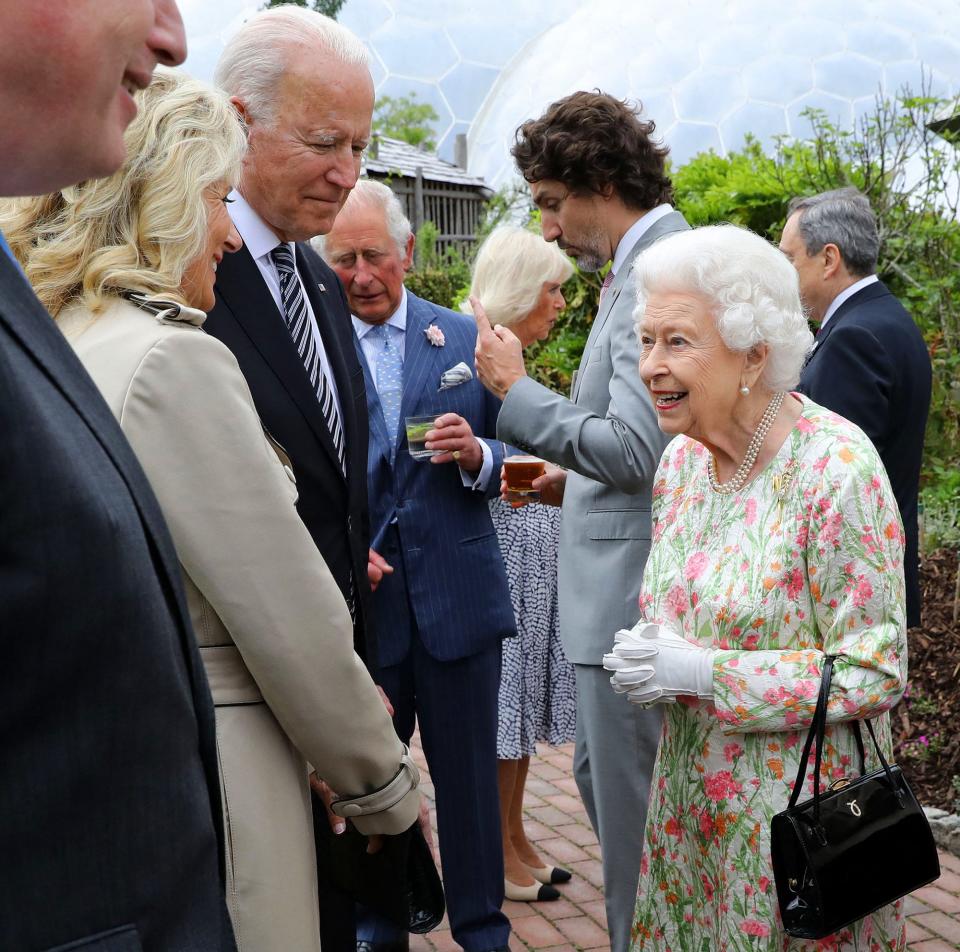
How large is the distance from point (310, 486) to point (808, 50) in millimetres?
25302

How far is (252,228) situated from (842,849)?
5.96 ft

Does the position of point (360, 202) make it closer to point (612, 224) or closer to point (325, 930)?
point (612, 224)

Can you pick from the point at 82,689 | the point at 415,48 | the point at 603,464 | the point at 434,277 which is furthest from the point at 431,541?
the point at 415,48

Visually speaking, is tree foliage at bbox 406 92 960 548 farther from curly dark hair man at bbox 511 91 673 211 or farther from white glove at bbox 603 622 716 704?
white glove at bbox 603 622 716 704

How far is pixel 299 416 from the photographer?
8.02 feet

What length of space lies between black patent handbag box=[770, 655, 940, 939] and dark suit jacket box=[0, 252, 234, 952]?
4.72 feet

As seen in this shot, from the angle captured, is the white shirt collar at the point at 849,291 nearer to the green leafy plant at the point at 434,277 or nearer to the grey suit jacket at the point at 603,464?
the grey suit jacket at the point at 603,464

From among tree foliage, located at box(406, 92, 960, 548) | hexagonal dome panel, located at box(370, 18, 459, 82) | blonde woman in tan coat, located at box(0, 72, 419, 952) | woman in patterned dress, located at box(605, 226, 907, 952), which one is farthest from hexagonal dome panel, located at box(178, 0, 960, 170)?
blonde woman in tan coat, located at box(0, 72, 419, 952)

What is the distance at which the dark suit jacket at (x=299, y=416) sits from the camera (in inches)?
95.3

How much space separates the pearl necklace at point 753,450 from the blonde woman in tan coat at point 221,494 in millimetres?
966

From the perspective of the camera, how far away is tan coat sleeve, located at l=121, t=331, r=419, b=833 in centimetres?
177

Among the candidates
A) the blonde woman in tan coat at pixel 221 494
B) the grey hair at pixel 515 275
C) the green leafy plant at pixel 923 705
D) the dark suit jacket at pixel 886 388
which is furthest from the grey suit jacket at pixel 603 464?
the green leafy plant at pixel 923 705

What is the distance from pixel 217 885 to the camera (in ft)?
3.88

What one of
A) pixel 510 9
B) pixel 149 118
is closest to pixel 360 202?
pixel 149 118
